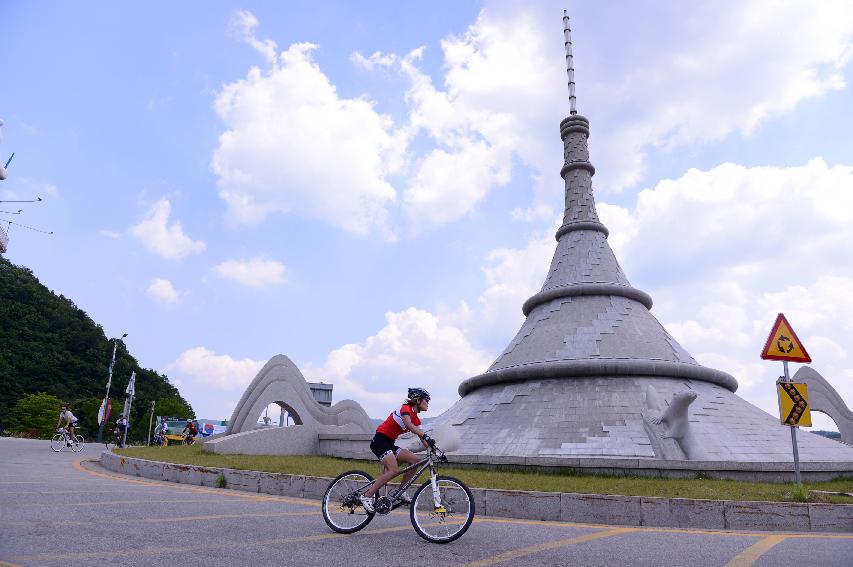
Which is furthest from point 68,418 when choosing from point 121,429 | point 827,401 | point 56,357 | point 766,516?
point 56,357

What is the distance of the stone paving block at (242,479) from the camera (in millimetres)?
11555

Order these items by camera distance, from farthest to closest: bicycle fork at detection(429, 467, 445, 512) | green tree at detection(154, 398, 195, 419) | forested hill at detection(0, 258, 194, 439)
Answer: green tree at detection(154, 398, 195, 419), forested hill at detection(0, 258, 194, 439), bicycle fork at detection(429, 467, 445, 512)

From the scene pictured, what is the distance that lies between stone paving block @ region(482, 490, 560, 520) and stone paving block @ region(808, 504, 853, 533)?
13.2 ft

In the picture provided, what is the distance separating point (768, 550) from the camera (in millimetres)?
6477

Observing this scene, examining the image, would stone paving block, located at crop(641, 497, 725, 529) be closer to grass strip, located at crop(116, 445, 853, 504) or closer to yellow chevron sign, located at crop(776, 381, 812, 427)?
grass strip, located at crop(116, 445, 853, 504)

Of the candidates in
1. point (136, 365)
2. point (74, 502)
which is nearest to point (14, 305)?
point (136, 365)

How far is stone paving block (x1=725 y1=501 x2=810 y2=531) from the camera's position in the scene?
873 cm

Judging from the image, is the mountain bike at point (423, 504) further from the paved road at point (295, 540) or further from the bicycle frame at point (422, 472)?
the paved road at point (295, 540)

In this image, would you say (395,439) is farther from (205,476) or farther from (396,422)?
(205,476)

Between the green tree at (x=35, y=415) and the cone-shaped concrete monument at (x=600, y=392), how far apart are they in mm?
53222

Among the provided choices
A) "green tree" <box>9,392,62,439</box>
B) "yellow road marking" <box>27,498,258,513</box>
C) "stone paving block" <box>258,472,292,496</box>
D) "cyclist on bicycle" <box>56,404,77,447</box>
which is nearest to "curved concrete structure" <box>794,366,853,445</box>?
"stone paving block" <box>258,472,292,496</box>

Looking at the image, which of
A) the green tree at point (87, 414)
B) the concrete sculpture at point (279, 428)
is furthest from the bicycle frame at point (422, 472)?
the green tree at point (87, 414)

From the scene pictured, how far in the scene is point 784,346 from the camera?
10.6 m

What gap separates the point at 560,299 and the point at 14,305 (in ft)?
237
